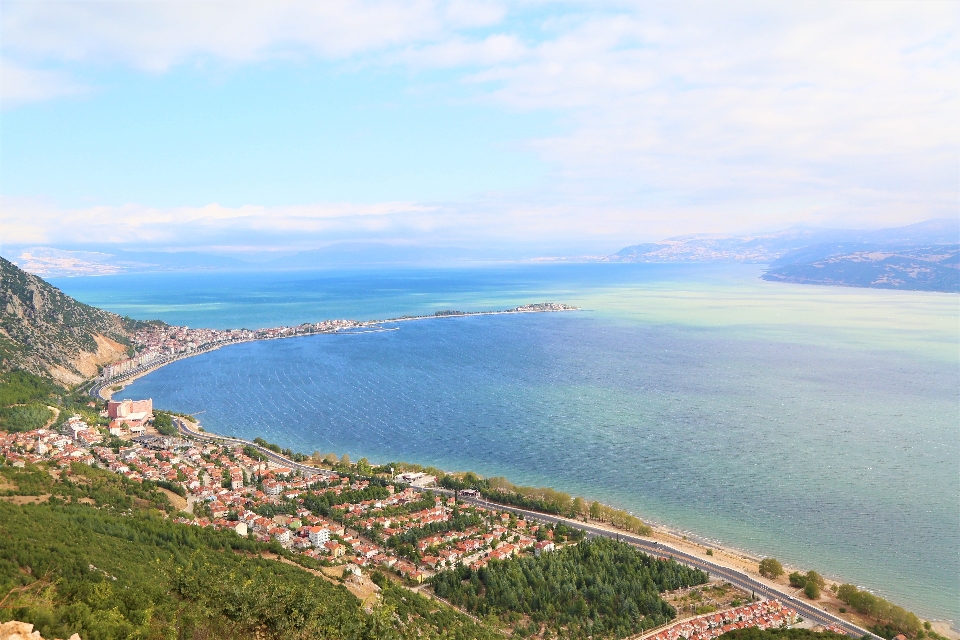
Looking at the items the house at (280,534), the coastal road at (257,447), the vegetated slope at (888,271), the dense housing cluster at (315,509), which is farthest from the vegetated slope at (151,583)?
the vegetated slope at (888,271)

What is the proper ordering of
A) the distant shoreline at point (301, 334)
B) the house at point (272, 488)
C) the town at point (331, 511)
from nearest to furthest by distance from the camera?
the town at point (331, 511), the house at point (272, 488), the distant shoreline at point (301, 334)

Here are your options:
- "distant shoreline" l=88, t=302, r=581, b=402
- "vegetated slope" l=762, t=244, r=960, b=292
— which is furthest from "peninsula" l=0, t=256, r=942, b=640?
"vegetated slope" l=762, t=244, r=960, b=292

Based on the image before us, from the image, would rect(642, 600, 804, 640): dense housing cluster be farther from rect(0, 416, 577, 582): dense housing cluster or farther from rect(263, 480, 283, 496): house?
rect(263, 480, 283, 496): house

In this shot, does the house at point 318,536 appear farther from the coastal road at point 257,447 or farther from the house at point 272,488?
the coastal road at point 257,447

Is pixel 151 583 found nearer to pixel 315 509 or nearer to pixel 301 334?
pixel 315 509

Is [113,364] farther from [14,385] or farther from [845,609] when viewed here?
[845,609]

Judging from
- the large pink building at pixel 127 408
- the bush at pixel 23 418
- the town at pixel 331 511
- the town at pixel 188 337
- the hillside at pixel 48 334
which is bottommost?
the town at pixel 331 511
